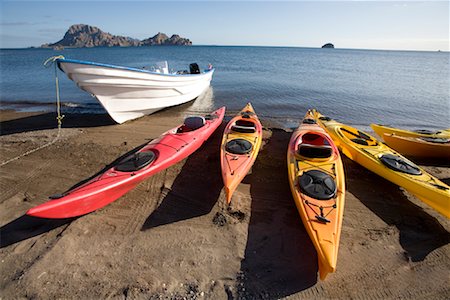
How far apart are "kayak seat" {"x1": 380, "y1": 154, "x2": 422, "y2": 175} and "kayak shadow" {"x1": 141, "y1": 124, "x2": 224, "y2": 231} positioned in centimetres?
391

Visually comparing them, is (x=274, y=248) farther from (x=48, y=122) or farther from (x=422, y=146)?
(x=48, y=122)

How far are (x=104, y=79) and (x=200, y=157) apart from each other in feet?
13.9

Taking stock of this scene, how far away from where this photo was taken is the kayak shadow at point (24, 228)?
414 cm

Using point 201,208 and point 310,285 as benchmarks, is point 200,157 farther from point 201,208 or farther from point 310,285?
point 310,285

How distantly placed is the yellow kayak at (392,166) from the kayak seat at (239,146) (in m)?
2.94

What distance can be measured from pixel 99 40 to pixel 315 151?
167 metres

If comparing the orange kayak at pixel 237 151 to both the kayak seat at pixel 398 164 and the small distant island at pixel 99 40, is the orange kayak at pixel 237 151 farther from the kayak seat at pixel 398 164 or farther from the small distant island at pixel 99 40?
the small distant island at pixel 99 40

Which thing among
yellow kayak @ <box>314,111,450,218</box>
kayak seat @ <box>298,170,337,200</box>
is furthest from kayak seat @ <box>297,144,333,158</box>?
yellow kayak @ <box>314,111,450,218</box>

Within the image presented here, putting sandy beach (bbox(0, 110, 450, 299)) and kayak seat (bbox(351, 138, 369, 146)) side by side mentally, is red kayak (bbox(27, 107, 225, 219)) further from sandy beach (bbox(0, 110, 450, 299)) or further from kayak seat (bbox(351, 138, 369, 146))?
kayak seat (bbox(351, 138, 369, 146))

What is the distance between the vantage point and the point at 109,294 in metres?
3.33

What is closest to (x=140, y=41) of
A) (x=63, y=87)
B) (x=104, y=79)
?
(x=63, y=87)

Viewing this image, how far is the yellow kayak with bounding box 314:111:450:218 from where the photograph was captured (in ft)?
15.9

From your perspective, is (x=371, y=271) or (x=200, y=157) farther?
(x=200, y=157)

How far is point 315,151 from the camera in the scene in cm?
579
